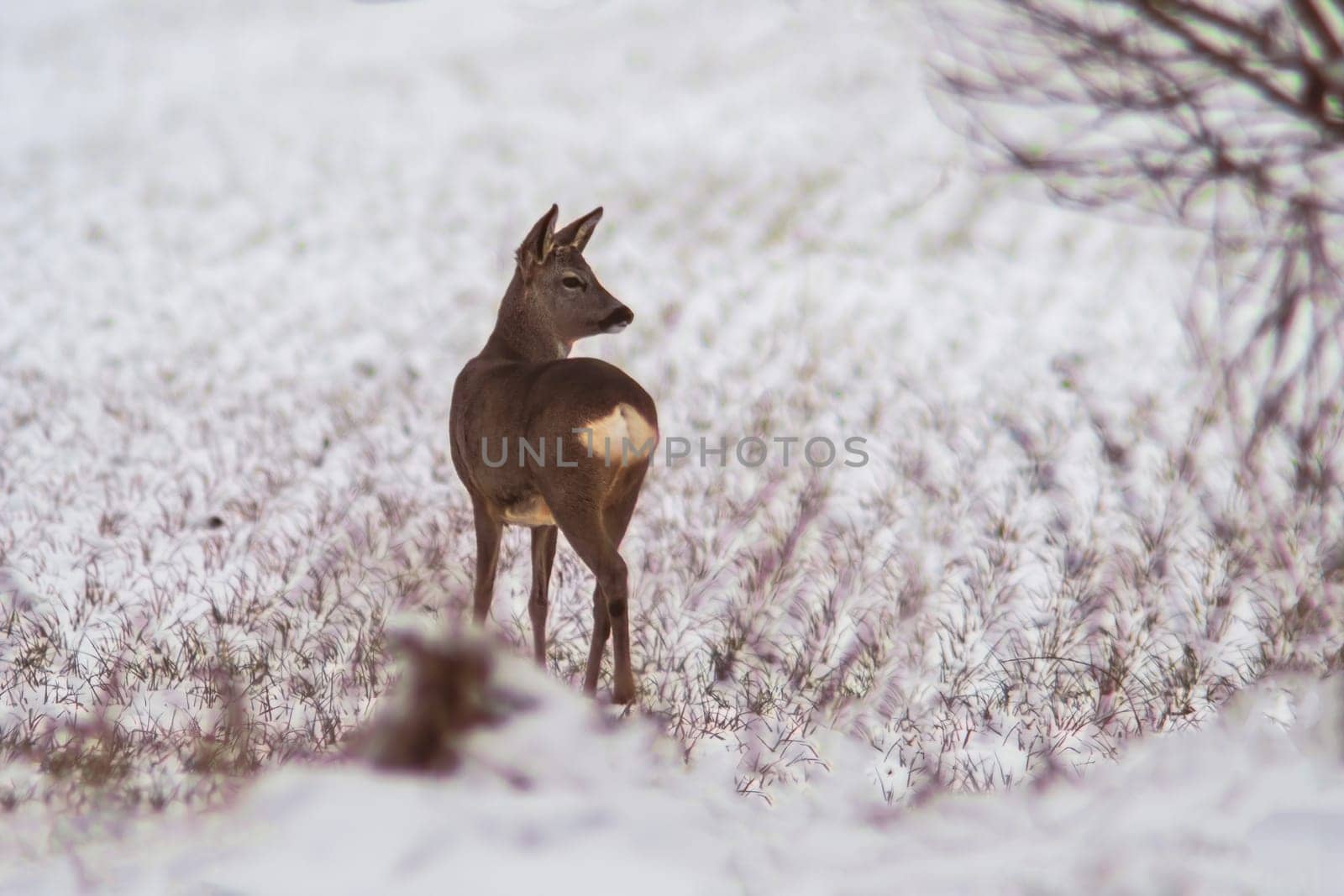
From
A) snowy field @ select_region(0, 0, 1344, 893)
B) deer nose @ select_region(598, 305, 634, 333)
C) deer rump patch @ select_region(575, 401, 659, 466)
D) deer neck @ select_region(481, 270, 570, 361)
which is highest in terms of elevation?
deer nose @ select_region(598, 305, 634, 333)

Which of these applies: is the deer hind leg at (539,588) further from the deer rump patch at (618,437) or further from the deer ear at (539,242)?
the deer ear at (539,242)

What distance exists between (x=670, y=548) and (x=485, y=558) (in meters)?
1.90

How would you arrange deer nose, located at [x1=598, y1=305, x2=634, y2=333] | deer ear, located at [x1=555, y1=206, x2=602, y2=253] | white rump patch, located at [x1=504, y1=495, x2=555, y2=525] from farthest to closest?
deer ear, located at [x1=555, y1=206, x2=602, y2=253] → deer nose, located at [x1=598, y1=305, x2=634, y2=333] → white rump patch, located at [x1=504, y1=495, x2=555, y2=525]

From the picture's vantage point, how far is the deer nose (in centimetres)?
445

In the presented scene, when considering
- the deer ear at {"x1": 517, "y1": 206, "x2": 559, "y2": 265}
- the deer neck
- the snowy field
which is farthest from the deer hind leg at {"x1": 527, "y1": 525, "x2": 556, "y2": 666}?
the deer ear at {"x1": 517, "y1": 206, "x2": 559, "y2": 265}

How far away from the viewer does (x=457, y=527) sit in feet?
21.8

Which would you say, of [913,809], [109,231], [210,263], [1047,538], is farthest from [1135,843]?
[109,231]

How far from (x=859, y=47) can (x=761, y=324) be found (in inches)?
576

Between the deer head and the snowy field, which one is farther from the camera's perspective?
the deer head

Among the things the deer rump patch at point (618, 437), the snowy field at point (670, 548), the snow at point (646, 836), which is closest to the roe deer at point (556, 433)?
the deer rump patch at point (618, 437)

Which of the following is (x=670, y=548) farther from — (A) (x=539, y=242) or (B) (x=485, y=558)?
(A) (x=539, y=242)

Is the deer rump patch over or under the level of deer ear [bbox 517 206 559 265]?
under

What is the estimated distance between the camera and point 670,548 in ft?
20.9

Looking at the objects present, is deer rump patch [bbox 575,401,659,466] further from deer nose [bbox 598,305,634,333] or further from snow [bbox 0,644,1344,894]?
snow [bbox 0,644,1344,894]
